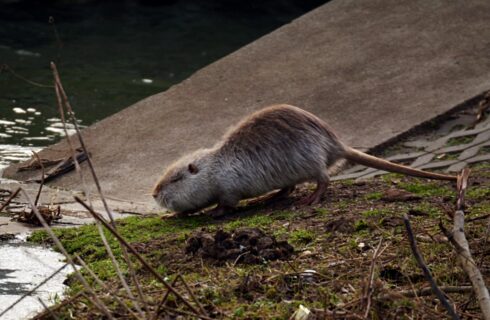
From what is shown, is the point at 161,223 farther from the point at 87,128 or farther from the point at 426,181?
the point at 87,128

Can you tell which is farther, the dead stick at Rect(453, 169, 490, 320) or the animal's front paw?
the animal's front paw

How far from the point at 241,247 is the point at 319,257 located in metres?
0.37

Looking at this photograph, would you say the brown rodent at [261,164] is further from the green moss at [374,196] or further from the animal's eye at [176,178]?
the green moss at [374,196]

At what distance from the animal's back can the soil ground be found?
184 millimetres

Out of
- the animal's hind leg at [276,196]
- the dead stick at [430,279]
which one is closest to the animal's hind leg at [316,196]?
the animal's hind leg at [276,196]

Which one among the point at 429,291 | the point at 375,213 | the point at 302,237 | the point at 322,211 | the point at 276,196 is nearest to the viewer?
the point at 429,291

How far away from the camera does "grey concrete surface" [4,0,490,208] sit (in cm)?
736

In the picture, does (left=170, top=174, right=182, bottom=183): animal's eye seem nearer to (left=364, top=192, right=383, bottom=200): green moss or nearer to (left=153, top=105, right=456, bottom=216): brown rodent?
(left=153, top=105, right=456, bottom=216): brown rodent

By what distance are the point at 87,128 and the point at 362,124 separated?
2.51 m

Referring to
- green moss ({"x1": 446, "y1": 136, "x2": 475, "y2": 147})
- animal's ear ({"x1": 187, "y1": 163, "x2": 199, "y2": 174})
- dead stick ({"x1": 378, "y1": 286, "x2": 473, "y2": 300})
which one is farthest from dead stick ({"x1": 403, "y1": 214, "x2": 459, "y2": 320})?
green moss ({"x1": 446, "y1": 136, "x2": 475, "y2": 147})

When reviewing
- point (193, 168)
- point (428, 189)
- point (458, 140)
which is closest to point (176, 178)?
point (193, 168)

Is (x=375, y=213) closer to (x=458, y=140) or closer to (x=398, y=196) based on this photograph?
(x=398, y=196)

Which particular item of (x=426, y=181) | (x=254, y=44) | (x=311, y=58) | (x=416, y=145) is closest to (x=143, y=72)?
(x=254, y=44)

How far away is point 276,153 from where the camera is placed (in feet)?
18.5
